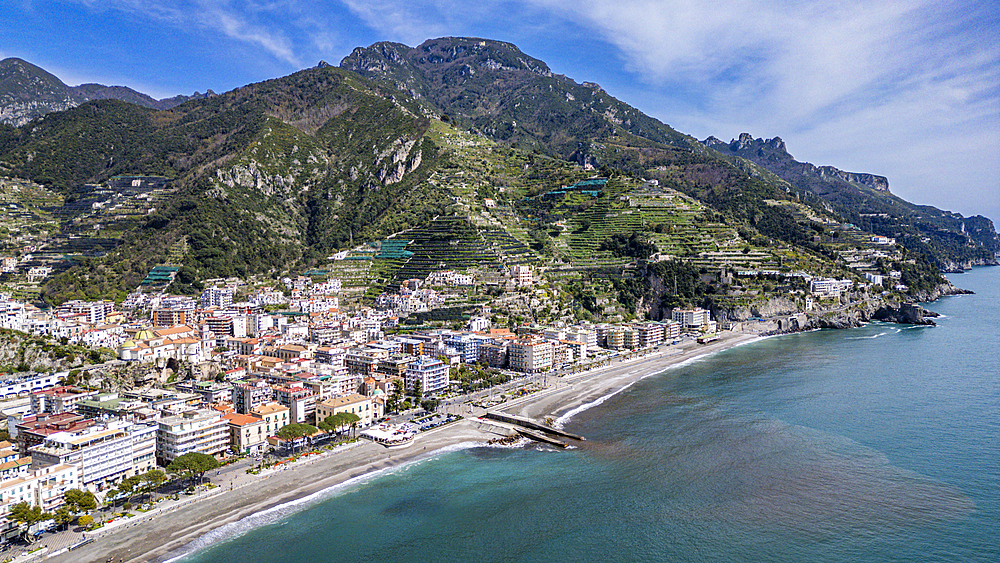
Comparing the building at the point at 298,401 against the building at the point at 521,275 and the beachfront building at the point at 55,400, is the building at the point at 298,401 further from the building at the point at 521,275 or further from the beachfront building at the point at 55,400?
the building at the point at 521,275

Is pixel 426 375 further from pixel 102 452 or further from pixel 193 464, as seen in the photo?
pixel 102 452

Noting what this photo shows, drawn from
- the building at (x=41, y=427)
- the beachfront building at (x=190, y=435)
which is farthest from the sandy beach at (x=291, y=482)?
the building at (x=41, y=427)

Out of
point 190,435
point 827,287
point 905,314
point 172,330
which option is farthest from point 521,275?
point 905,314

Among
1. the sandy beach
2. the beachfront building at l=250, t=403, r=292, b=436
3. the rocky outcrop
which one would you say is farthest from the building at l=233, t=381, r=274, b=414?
the rocky outcrop

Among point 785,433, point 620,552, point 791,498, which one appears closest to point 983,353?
point 785,433

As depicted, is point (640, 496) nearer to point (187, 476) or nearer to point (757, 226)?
Answer: point (187, 476)

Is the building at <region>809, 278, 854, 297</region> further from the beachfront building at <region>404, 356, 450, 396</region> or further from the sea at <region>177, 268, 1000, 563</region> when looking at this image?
the beachfront building at <region>404, 356, 450, 396</region>
